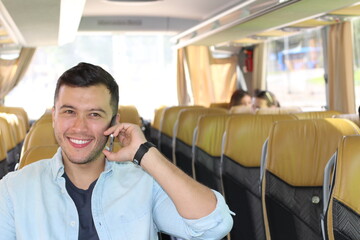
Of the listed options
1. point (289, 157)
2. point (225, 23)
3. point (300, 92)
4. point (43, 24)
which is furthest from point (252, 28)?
point (289, 157)

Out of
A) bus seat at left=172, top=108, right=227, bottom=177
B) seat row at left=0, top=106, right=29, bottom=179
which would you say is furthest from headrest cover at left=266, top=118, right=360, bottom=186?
bus seat at left=172, top=108, right=227, bottom=177

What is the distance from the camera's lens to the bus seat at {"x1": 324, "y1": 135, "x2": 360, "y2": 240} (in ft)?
7.71

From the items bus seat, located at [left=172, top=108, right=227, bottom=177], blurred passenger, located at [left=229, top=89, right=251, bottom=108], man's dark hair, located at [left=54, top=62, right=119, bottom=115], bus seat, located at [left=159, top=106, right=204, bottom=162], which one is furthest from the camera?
blurred passenger, located at [left=229, top=89, right=251, bottom=108]

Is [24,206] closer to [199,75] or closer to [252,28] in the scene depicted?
[252,28]

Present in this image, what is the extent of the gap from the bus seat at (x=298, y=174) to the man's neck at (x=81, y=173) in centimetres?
167

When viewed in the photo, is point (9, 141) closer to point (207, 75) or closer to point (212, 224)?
point (212, 224)

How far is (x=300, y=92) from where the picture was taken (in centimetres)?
875

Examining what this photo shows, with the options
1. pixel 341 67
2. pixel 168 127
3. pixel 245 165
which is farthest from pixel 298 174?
pixel 168 127

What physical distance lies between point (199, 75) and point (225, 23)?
15.1ft

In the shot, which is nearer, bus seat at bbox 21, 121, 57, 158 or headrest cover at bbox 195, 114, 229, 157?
bus seat at bbox 21, 121, 57, 158

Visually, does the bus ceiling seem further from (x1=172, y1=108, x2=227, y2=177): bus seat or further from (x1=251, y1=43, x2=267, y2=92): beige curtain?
(x1=172, y1=108, x2=227, y2=177): bus seat

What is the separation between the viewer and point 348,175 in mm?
2365

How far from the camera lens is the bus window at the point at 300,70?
26.8ft

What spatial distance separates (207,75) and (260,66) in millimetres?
1540
